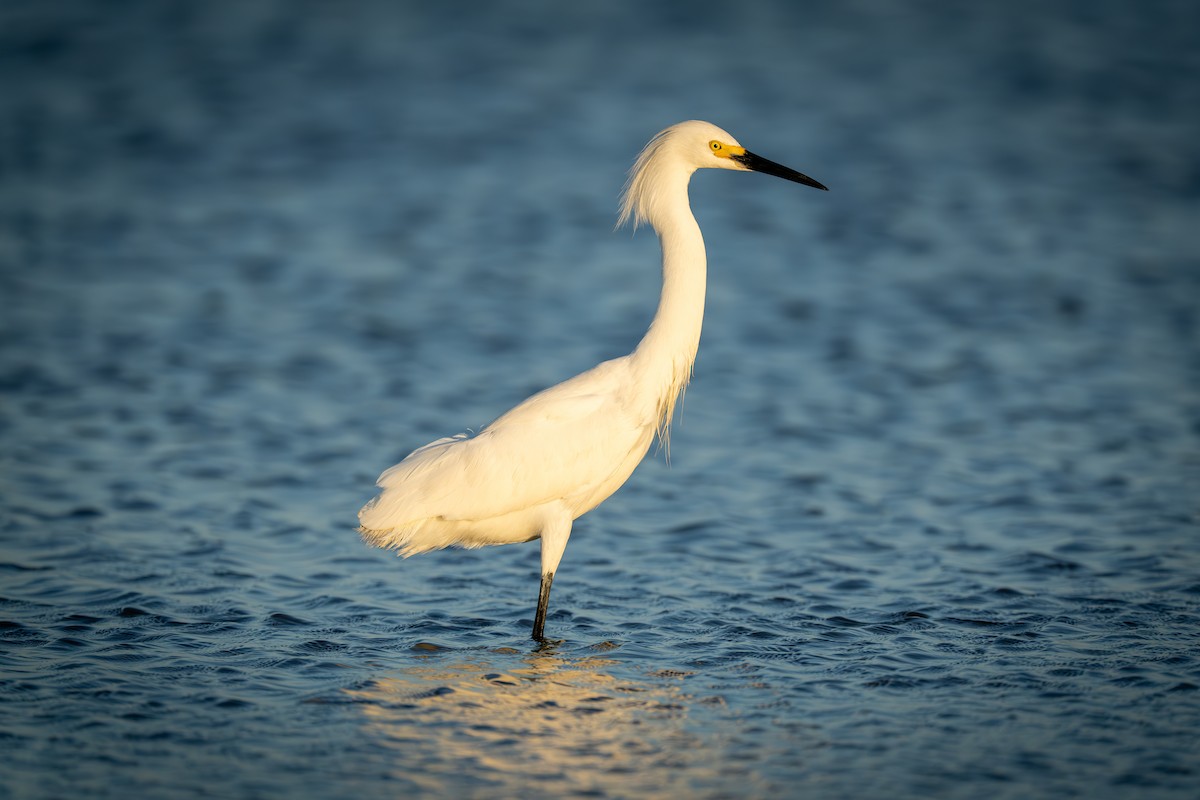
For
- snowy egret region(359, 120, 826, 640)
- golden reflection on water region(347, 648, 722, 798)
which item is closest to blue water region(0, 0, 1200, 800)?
golden reflection on water region(347, 648, 722, 798)

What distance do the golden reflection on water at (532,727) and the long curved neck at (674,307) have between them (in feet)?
5.08

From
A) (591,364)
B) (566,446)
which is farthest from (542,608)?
(591,364)

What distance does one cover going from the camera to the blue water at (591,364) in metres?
5.49

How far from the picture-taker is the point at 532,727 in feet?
17.9

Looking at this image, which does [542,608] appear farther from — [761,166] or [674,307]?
[761,166]

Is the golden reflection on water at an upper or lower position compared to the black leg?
lower

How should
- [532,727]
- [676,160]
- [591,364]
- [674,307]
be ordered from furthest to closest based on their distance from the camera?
[591,364] → [676,160] → [674,307] → [532,727]

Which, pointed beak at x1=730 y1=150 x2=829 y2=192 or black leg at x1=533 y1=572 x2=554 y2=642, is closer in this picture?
black leg at x1=533 y1=572 x2=554 y2=642

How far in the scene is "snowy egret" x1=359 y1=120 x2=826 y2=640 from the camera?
6.55 metres

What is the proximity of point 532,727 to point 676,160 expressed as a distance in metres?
3.23

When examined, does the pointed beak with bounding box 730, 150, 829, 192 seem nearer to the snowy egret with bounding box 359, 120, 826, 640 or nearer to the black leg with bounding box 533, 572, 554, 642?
the snowy egret with bounding box 359, 120, 826, 640

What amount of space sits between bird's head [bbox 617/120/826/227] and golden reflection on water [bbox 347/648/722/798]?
2.55m

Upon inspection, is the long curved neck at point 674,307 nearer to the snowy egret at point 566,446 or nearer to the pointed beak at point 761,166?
the snowy egret at point 566,446

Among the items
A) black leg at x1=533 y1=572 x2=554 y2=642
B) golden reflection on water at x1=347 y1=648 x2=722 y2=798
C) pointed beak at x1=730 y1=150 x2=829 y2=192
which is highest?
pointed beak at x1=730 y1=150 x2=829 y2=192
